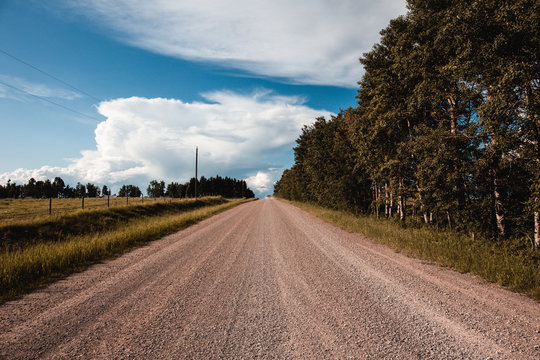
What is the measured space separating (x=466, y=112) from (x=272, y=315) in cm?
1282

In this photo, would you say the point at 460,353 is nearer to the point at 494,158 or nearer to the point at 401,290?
the point at 401,290

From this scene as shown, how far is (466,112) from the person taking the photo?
10.6 m

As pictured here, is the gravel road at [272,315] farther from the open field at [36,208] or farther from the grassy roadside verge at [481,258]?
the open field at [36,208]

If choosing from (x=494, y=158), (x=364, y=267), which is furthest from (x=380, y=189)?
(x=364, y=267)

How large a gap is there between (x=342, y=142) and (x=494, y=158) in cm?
1518

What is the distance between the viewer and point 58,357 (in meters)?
2.56

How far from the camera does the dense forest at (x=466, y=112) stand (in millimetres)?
6938

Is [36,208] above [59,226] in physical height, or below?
below

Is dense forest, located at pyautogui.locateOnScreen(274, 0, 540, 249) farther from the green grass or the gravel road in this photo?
the green grass

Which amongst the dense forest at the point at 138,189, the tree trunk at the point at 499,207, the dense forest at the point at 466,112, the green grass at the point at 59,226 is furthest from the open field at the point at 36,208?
the dense forest at the point at 138,189

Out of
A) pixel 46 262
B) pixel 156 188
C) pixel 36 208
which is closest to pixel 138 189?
pixel 156 188

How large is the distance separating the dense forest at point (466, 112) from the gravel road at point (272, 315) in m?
5.30

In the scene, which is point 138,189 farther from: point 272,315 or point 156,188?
point 272,315

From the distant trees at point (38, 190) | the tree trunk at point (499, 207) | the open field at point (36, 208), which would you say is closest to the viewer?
the tree trunk at point (499, 207)
